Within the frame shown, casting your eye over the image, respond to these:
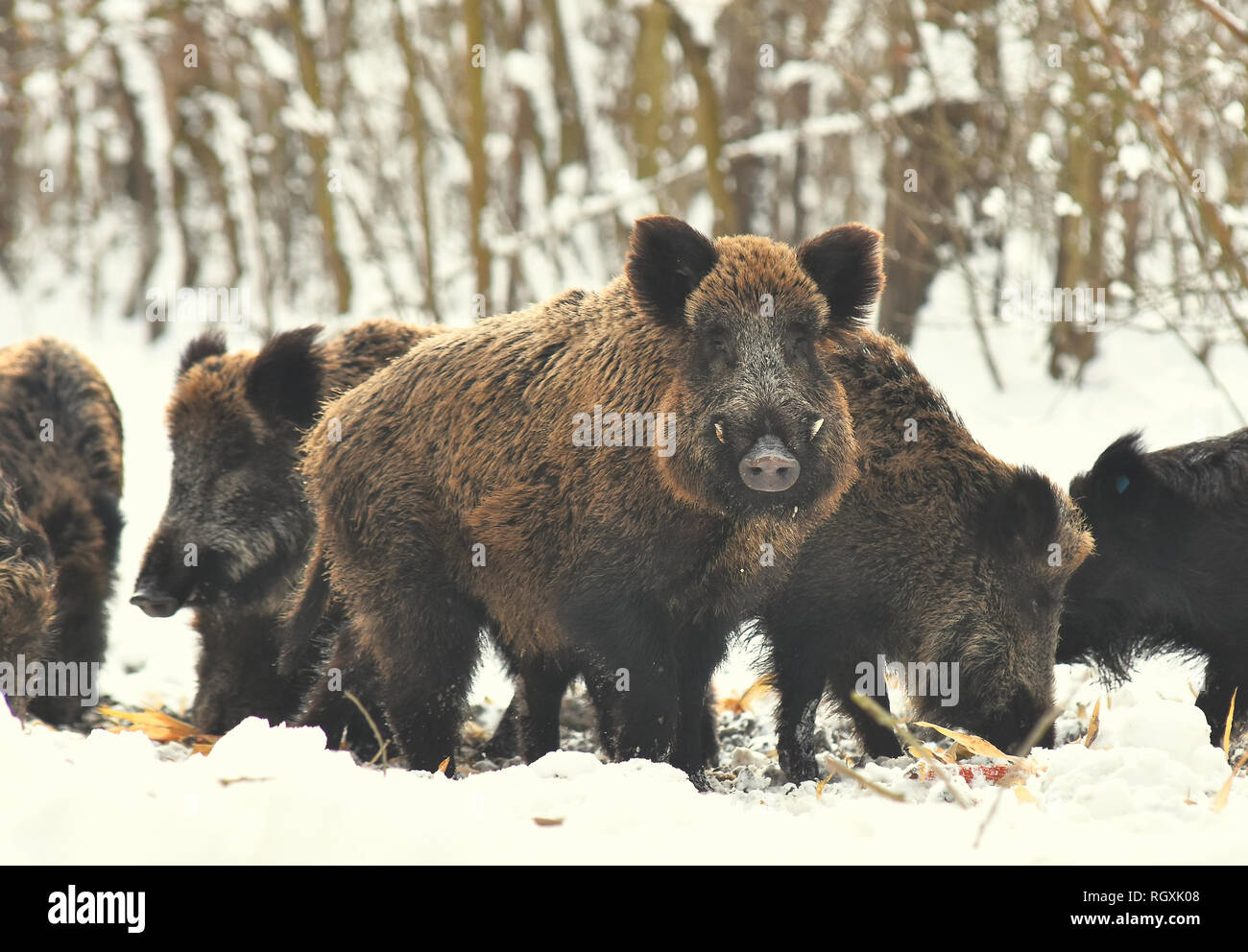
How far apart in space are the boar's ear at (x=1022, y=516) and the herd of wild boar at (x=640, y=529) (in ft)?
0.04

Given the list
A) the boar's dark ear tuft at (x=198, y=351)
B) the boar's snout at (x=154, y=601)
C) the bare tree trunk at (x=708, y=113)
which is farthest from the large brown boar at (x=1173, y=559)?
the bare tree trunk at (x=708, y=113)

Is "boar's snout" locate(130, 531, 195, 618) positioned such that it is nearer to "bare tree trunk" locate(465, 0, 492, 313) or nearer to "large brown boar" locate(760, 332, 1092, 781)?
"large brown boar" locate(760, 332, 1092, 781)

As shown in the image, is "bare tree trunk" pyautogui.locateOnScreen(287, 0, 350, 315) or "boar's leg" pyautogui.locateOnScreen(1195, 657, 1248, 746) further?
"bare tree trunk" pyautogui.locateOnScreen(287, 0, 350, 315)

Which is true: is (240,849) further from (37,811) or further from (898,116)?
(898,116)

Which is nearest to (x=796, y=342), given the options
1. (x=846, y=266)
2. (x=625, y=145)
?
(x=846, y=266)

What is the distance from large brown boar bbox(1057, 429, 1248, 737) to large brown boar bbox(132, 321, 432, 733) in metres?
3.66

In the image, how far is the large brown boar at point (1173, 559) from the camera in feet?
20.0

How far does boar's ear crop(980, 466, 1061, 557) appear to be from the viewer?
560 centimetres

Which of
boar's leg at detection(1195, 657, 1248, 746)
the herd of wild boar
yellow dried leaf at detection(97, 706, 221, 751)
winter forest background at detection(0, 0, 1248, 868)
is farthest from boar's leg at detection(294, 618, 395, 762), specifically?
boar's leg at detection(1195, 657, 1248, 746)

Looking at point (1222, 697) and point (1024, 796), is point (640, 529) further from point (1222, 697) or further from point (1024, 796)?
point (1222, 697)

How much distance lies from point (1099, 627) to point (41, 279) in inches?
1192

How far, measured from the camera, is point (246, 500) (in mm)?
6457

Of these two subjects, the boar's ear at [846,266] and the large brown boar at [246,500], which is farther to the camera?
the large brown boar at [246,500]

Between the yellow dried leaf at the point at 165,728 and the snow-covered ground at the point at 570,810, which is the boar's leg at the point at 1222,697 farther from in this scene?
the yellow dried leaf at the point at 165,728
